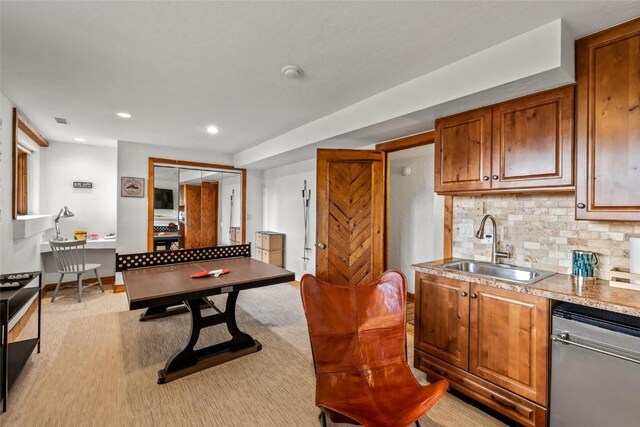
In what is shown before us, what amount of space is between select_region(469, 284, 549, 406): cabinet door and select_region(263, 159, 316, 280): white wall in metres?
3.22

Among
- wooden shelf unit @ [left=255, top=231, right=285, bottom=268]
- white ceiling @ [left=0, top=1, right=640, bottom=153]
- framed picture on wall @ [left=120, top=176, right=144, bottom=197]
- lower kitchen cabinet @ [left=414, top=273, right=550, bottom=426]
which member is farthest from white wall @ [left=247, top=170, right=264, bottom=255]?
lower kitchen cabinet @ [left=414, top=273, right=550, bottom=426]

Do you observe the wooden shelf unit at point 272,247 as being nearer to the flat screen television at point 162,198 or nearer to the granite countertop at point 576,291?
the flat screen television at point 162,198

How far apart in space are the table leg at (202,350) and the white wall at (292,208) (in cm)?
230

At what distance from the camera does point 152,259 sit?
125 inches

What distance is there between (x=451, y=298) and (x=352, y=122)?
6.23ft

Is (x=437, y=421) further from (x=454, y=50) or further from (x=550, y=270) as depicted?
(x=454, y=50)

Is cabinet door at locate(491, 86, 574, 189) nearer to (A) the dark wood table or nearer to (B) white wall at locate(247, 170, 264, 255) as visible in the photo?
(A) the dark wood table

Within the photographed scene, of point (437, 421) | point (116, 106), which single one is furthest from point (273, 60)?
point (437, 421)

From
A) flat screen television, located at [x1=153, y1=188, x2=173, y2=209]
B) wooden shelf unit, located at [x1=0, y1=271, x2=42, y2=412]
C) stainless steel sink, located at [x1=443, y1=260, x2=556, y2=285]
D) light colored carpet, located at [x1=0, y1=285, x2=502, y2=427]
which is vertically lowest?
light colored carpet, located at [x1=0, y1=285, x2=502, y2=427]

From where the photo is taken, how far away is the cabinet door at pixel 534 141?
1855mm

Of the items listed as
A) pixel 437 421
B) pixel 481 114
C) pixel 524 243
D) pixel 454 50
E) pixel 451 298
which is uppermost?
pixel 454 50

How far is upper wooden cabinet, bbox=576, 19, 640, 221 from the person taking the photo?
1626 mm

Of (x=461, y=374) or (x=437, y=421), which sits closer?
(x=437, y=421)

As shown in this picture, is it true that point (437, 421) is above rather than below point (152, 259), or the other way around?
below
